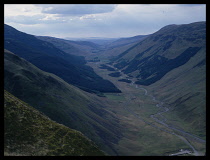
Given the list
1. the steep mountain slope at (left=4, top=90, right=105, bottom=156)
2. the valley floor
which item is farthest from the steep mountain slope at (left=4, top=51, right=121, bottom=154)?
the steep mountain slope at (left=4, top=90, right=105, bottom=156)

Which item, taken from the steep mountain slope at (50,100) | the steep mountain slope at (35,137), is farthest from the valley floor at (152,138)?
the steep mountain slope at (35,137)

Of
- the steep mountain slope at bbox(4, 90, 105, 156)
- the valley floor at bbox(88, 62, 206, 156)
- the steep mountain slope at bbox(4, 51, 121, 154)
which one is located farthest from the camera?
the valley floor at bbox(88, 62, 206, 156)

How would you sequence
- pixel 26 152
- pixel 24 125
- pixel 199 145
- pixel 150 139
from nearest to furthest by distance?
pixel 26 152, pixel 24 125, pixel 199 145, pixel 150 139

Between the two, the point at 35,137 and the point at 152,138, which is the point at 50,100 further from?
the point at 152,138

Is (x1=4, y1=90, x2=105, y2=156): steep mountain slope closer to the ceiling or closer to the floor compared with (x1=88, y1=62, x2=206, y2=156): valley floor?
closer to the ceiling

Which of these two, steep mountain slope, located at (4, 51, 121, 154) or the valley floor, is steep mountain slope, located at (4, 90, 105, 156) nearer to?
steep mountain slope, located at (4, 51, 121, 154)

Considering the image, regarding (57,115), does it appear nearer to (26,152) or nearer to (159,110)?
(26,152)

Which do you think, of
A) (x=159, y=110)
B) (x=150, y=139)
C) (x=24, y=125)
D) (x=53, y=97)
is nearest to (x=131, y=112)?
(x=159, y=110)

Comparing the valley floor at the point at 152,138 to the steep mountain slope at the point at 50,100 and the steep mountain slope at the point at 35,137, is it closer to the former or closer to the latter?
the steep mountain slope at the point at 50,100

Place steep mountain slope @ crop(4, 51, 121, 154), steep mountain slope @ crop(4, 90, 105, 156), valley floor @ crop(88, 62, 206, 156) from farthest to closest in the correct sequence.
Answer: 1. valley floor @ crop(88, 62, 206, 156)
2. steep mountain slope @ crop(4, 51, 121, 154)
3. steep mountain slope @ crop(4, 90, 105, 156)
